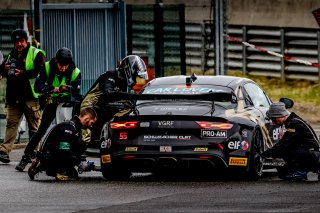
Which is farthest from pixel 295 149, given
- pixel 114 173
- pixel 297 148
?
pixel 114 173

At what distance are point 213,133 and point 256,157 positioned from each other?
778 millimetres

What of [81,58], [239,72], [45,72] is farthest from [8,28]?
[239,72]

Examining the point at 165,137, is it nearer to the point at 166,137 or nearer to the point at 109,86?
the point at 166,137

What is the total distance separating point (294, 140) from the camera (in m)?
16.5

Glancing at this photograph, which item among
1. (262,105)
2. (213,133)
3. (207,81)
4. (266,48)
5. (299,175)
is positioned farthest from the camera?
(266,48)

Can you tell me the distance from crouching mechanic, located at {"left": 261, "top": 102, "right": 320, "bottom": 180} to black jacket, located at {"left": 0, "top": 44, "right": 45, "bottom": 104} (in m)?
4.01

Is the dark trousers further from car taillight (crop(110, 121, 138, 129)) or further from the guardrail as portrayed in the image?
the guardrail

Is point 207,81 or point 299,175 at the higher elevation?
point 207,81

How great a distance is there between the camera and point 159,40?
2692 centimetres

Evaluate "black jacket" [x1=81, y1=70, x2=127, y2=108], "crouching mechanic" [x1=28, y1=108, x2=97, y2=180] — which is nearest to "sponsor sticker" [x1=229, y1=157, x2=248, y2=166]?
"crouching mechanic" [x1=28, y1=108, x2=97, y2=180]

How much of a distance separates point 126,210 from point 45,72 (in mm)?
5569

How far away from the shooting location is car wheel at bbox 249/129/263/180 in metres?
16.3

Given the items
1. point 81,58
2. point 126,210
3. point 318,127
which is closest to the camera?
point 126,210

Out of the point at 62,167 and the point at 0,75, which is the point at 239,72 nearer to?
the point at 0,75
